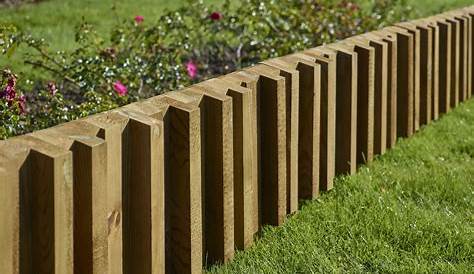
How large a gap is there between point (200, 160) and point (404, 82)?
284 centimetres

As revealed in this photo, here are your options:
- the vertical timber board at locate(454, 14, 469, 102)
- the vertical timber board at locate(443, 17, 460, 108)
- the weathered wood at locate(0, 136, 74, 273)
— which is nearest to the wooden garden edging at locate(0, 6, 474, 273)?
the weathered wood at locate(0, 136, 74, 273)

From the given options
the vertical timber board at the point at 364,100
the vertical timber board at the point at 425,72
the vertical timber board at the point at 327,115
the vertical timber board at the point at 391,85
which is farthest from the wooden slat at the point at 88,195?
the vertical timber board at the point at 425,72

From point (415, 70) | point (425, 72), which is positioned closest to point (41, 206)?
point (415, 70)

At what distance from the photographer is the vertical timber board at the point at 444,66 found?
7.12 m

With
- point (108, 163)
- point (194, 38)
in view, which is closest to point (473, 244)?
point (108, 163)

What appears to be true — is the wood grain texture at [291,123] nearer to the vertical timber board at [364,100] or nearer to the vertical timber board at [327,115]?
the vertical timber board at [327,115]

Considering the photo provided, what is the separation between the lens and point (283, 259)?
415 centimetres

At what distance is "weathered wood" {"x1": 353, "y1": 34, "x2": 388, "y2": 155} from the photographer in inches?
227

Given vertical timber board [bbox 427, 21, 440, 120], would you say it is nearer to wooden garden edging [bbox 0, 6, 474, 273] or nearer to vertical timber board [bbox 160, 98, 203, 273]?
wooden garden edging [bbox 0, 6, 474, 273]

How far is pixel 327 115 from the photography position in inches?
199

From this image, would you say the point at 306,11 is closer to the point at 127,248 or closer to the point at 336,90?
the point at 336,90

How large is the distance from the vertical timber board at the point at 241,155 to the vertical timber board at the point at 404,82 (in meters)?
2.32

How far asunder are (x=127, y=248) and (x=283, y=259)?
2.79ft

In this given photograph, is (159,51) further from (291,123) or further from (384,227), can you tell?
(384,227)
